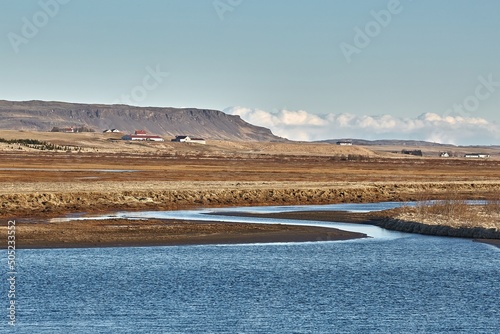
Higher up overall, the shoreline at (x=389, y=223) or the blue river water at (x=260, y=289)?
the shoreline at (x=389, y=223)

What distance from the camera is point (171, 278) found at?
2720 centimetres

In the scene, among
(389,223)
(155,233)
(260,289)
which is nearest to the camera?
(260,289)

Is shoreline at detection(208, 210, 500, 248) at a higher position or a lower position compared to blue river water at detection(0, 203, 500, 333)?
higher

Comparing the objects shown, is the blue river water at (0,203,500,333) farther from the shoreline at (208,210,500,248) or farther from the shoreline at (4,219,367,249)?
the shoreline at (208,210,500,248)

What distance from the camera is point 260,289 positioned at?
2564cm

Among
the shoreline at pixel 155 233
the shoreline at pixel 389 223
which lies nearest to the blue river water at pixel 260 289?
the shoreline at pixel 155 233

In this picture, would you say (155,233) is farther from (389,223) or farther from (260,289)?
(260,289)

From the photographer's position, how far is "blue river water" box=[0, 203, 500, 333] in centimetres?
2141

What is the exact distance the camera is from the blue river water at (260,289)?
2141cm

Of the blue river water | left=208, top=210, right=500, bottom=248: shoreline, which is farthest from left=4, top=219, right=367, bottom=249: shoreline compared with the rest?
left=208, top=210, right=500, bottom=248: shoreline

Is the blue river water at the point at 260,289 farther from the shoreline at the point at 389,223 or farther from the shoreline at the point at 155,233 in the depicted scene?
the shoreline at the point at 389,223

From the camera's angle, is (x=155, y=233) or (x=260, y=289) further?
(x=155, y=233)

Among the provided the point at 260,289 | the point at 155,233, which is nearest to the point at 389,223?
the point at 155,233

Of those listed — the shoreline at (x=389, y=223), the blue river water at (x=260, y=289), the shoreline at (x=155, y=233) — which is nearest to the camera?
the blue river water at (x=260, y=289)
